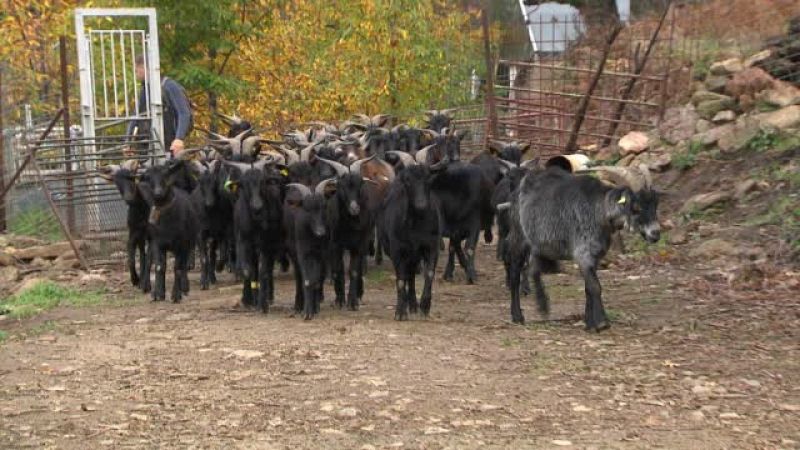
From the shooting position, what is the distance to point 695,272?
14.0 m

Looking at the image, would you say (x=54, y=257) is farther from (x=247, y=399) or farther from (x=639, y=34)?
(x=639, y=34)

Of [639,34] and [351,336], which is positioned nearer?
[351,336]

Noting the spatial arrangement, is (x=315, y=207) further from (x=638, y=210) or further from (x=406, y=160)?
(x=638, y=210)

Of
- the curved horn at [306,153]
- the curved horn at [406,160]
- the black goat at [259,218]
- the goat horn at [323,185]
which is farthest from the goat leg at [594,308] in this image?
the curved horn at [306,153]

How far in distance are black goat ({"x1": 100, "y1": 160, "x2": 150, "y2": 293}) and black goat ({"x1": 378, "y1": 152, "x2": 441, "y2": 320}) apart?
3808mm

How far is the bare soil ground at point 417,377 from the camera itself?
301 inches

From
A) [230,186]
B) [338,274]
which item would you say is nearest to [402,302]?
[338,274]

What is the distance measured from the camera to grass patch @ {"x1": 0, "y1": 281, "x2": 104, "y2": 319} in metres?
13.4

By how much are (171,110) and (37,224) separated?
2.60m

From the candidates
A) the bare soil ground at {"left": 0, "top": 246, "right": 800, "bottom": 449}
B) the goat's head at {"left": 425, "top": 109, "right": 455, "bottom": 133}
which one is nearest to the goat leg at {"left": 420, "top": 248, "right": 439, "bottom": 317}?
the bare soil ground at {"left": 0, "top": 246, "right": 800, "bottom": 449}

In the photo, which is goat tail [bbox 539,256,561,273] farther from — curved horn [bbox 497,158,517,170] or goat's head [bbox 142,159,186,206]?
goat's head [bbox 142,159,186,206]

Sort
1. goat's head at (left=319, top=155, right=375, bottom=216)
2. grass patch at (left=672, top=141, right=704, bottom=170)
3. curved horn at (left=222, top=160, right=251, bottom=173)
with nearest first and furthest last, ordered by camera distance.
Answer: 1. goat's head at (left=319, top=155, right=375, bottom=216)
2. curved horn at (left=222, top=160, right=251, bottom=173)
3. grass patch at (left=672, top=141, right=704, bottom=170)

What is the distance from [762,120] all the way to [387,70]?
22.0ft

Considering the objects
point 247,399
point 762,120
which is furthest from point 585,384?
point 762,120
